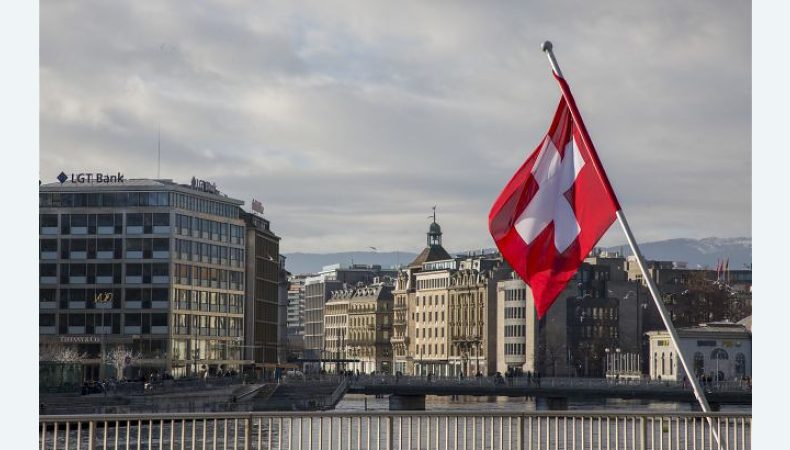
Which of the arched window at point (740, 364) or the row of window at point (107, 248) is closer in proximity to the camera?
the row of window at point (107, 248)

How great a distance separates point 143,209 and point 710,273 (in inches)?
3393

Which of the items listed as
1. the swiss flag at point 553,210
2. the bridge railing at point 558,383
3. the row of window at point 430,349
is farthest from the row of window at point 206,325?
the swiss flag at point 553,210

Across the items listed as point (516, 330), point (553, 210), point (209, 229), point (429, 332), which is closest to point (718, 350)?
point (516, 330)

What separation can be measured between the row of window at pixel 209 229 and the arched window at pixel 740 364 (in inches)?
1636

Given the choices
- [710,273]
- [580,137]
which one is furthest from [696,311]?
[580,137]

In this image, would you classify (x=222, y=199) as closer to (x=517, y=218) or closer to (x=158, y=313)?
(x=158, y=313)

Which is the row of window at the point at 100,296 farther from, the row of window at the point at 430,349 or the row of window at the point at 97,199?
the row of window at the point at 430,349

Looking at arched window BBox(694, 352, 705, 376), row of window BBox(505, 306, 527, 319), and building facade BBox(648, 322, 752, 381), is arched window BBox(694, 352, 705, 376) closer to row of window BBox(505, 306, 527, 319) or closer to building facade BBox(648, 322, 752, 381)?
building facade BBox(648, 322, 752, 381)

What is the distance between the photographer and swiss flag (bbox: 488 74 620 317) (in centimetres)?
1542

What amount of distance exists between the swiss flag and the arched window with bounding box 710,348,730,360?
11693 centimetres

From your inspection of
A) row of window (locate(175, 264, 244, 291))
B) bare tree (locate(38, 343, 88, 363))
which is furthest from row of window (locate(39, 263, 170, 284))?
bare tree (locate(38, 343, 88, 363))

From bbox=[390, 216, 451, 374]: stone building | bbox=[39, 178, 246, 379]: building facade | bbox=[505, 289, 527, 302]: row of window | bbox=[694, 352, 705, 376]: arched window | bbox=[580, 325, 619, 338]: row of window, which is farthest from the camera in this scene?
bbox=[390, 216, 451, 374]: stone building

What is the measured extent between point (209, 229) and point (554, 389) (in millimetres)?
28692

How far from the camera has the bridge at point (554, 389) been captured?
347ft
